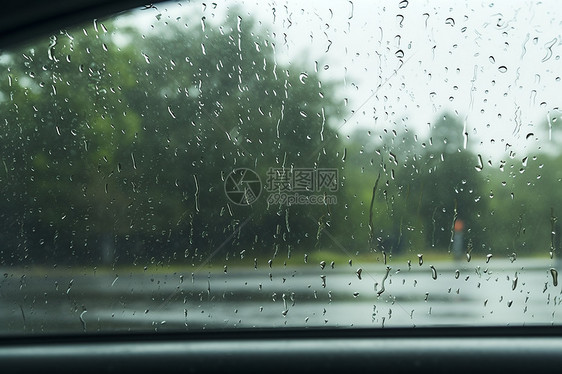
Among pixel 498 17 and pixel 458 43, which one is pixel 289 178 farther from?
pixel 498 17

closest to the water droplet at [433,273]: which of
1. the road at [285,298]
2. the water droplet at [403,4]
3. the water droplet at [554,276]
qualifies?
the road at [285,298]

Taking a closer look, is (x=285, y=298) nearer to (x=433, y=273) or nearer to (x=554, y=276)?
(x=433, y=273)

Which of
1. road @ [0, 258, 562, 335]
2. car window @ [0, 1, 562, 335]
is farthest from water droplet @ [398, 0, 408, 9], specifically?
road @ [0, 258, 562, 335]

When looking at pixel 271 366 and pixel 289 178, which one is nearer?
pixel 271 366

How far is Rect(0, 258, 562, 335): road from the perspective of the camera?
3141 mm

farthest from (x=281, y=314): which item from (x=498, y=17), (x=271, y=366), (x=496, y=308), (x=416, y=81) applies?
(x=498, y=17)

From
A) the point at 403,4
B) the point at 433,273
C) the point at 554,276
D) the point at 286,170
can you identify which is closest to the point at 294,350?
the point at 433,273

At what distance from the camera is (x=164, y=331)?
3180 mm

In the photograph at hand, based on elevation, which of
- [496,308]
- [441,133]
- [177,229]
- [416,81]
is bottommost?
[496,308]

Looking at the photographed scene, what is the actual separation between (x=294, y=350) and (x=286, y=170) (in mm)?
935

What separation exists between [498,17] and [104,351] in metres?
2.69

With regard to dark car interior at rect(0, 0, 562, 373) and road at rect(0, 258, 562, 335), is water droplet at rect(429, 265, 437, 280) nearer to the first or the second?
road at rect(0, 258, 562, 335)

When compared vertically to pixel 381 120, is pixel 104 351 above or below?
below

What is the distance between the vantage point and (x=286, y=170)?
10.7 ft
